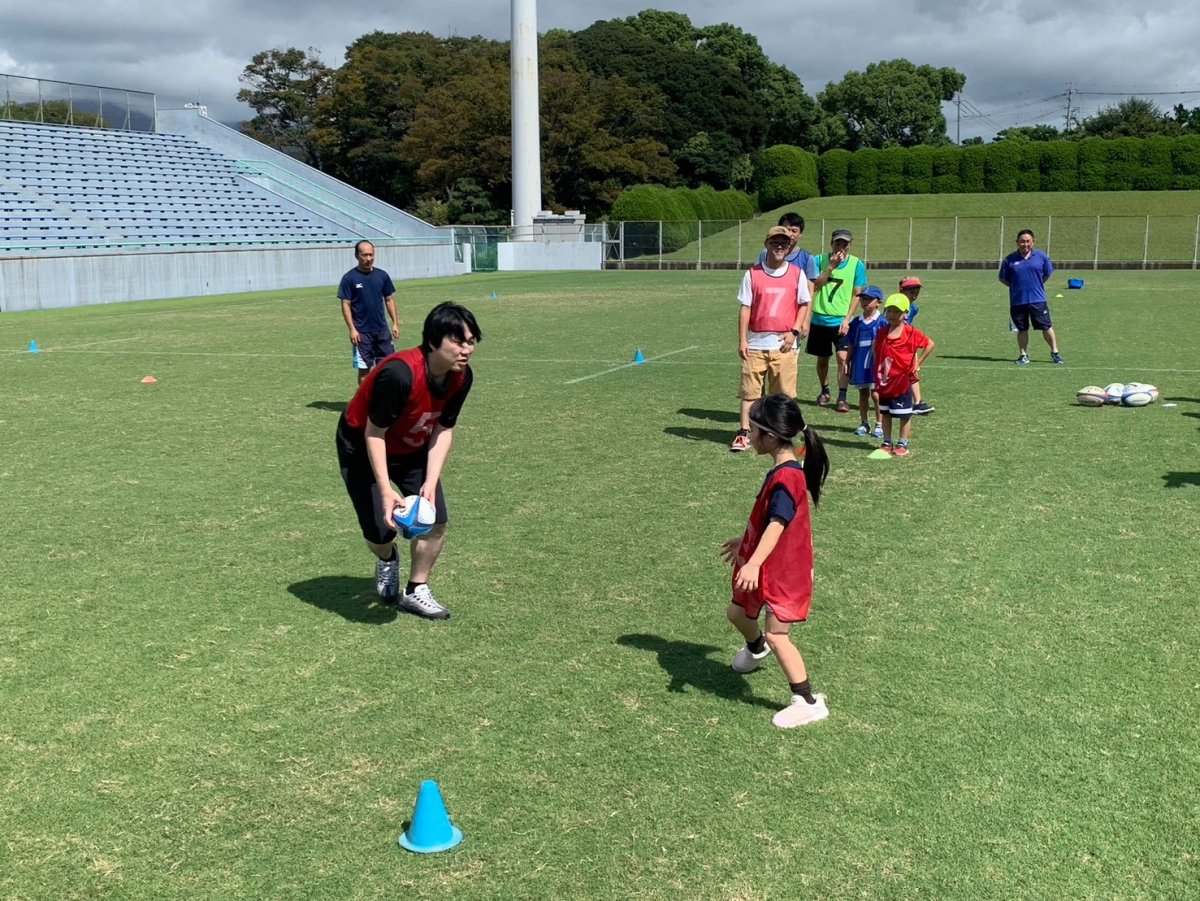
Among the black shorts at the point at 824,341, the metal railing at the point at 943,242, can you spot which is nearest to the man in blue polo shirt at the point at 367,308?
the black shorts at the point at 824,341

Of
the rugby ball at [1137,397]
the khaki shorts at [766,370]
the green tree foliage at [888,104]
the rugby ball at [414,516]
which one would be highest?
the green tree foliage at [888,104]

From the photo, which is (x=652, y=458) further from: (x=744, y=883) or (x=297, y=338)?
(x=297, y=338)

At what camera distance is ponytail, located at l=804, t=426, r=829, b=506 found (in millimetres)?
4488

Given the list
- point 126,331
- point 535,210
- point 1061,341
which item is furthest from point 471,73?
point 1061,341

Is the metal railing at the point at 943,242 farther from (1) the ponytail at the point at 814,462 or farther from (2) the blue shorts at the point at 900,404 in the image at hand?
(1) the ponytail at the point at 814,462

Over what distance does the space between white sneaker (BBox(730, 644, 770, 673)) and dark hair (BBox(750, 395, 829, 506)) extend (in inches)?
35.5

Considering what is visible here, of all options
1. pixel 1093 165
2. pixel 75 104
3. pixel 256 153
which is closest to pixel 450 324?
pixel 75 104

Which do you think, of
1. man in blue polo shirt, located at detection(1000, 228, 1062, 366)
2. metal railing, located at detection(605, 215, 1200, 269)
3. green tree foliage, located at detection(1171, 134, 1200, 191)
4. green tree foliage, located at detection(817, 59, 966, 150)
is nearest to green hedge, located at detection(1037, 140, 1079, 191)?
green tree foliage, located at detection(1171, 134, 1200, 191)

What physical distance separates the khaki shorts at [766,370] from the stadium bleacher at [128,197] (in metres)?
27.4

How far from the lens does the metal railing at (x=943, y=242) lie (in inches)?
2085

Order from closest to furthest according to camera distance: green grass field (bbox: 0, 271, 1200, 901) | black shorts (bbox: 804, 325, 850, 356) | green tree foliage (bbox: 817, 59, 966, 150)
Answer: green grass field (bbox: 0, 271, 1200, 901) < black shorts (bbox: 804, 325, 850, 356) < green tree foliage (bbox: 817, 59, 966, 150)

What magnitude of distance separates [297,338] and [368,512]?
15809 mm

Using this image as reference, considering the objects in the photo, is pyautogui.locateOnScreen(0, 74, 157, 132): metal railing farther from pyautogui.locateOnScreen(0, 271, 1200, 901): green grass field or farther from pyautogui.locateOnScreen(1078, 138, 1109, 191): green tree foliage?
pyautogui.locateOnScreen(1078, 138, 1109, 191): green tree foliage

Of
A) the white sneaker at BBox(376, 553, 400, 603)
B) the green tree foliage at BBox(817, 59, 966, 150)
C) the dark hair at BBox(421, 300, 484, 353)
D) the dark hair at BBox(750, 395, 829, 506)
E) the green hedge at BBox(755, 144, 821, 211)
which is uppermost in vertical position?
the green tree foliage at BBox(817, 59, 966, 150)
